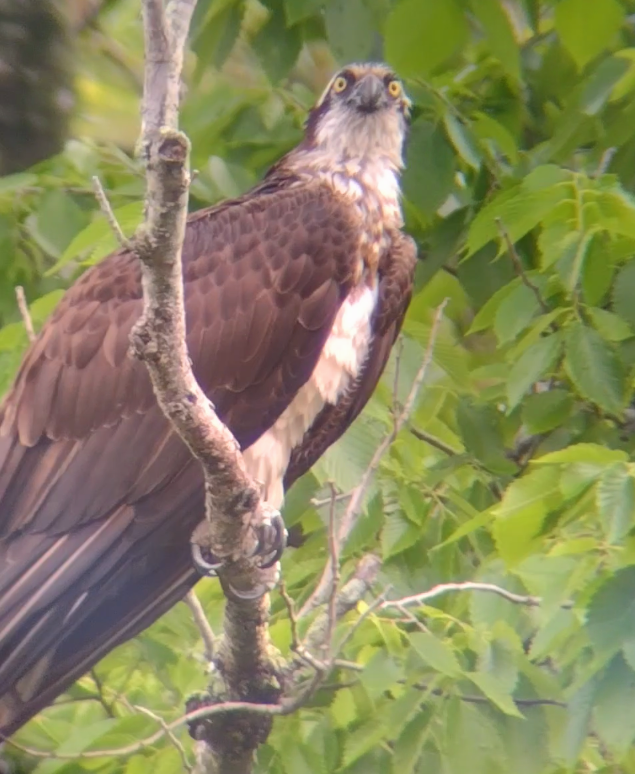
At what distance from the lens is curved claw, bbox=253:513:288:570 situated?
2.99 metres

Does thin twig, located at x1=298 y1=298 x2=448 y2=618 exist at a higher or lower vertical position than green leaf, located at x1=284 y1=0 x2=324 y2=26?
lower

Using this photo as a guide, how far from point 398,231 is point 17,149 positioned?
2.01 m

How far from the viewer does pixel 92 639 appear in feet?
10.2

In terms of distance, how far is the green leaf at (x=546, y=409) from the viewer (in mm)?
3730

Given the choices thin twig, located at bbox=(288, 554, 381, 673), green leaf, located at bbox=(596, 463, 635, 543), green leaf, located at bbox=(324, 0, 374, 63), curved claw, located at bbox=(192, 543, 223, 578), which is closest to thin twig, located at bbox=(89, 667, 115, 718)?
curved claw, located at bbox=(192, 543, 223, 578)

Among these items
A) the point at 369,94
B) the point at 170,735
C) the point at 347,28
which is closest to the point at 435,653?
the point at 170,735

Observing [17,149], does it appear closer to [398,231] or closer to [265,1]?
[265,1]

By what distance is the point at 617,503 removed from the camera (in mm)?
2604

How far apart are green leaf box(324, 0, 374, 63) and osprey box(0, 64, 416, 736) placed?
459 millimetres

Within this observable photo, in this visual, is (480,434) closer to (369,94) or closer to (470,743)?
(369,94)

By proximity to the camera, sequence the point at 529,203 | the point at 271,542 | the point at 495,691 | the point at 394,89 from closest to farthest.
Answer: the point at 495,691 < the point at 271,542 < the point at 529,203 < the point at 394,89

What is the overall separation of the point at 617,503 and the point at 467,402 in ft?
4.37

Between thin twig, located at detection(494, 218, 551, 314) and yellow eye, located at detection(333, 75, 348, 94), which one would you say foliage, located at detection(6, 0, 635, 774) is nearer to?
thin twig, located at detection(494, 218, 551, 314)

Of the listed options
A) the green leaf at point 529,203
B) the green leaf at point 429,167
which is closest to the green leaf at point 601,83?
the green leaf at point 529,203
